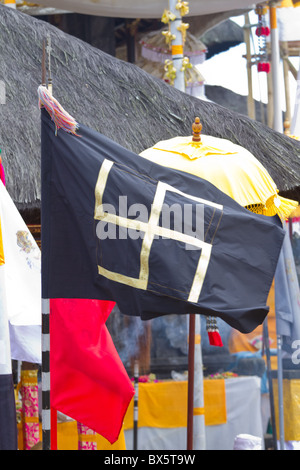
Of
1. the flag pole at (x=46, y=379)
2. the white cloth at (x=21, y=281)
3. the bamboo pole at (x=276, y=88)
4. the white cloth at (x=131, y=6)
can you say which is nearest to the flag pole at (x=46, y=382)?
the flag pole at (x=46, y=379)

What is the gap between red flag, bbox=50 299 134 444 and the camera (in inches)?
136

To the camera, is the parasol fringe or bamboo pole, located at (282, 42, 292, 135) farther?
bamboo pole, located at (282, 42, 292, 135)

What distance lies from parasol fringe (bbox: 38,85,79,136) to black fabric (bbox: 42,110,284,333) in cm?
3

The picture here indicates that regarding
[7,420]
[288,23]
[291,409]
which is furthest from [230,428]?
[288,23]

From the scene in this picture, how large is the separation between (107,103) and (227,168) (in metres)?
2.36

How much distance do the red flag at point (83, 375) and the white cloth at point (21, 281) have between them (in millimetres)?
303

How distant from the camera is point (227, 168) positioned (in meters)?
4.04

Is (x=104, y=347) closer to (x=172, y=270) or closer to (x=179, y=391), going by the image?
(x=172, y=270)

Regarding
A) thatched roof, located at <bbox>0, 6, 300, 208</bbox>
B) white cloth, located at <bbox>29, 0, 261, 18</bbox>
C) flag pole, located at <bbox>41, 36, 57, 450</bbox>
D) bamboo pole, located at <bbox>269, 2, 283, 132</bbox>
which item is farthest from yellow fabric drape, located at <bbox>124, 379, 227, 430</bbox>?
white cloth, located at <bbox>29, 0, 261, 18</bbox>

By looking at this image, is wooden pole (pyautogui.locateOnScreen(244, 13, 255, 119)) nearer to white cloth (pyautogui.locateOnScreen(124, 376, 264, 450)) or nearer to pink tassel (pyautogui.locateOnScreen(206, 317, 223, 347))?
white cloth (pyautogui.locateOnScreen(124, 376, 264, 450))

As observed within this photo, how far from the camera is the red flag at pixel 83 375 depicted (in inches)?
136
